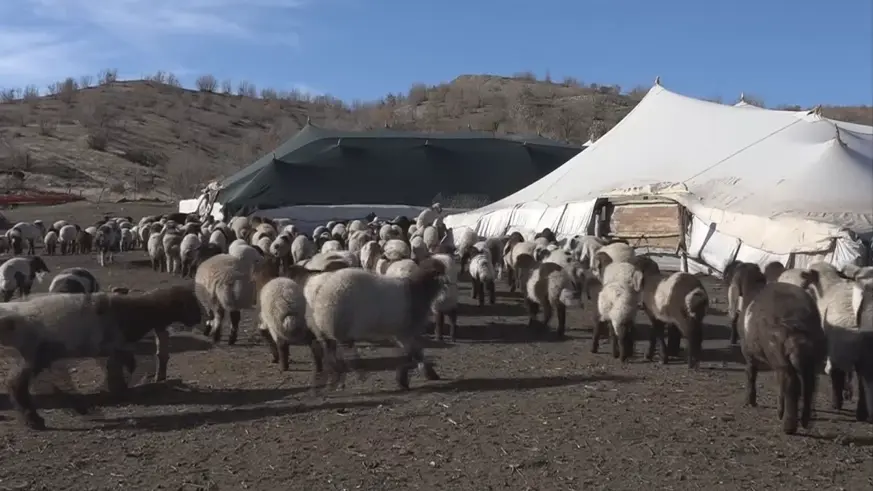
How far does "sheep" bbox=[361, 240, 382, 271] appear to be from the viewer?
14.9 meters

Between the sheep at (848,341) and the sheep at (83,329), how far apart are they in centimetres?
650

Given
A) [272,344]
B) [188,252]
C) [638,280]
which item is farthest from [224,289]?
[188,252]

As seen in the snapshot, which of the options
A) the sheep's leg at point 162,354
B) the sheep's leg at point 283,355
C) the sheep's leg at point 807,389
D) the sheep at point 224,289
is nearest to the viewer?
the sheep's leg at point 807,389

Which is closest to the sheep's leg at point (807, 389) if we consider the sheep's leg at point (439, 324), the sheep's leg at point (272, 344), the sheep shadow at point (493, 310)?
the sheep's leg at point (439, 324)

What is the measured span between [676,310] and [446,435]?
160 inches

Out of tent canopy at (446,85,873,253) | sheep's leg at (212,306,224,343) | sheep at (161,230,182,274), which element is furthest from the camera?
sheep at (161,230,182,274)

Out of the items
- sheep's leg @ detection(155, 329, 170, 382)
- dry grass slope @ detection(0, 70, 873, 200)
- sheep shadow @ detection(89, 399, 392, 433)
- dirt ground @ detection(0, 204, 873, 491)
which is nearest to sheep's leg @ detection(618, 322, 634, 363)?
dirt ground @ detection(0, 204, 873, 491)

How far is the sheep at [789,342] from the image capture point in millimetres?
6980

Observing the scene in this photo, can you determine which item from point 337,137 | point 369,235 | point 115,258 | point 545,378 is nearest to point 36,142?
point 337,137

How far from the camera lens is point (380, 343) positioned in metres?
11.5

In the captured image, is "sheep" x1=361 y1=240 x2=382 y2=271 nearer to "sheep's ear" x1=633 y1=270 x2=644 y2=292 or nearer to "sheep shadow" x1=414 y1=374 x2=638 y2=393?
"sheep's ear" x1=633 y1=270 x2=644 y2=292

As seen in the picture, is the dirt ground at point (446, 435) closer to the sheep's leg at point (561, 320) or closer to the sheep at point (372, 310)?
the sheep at point (372, 310)

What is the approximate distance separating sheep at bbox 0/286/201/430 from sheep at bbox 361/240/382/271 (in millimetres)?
5868

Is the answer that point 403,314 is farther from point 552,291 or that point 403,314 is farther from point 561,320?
point 561,320
